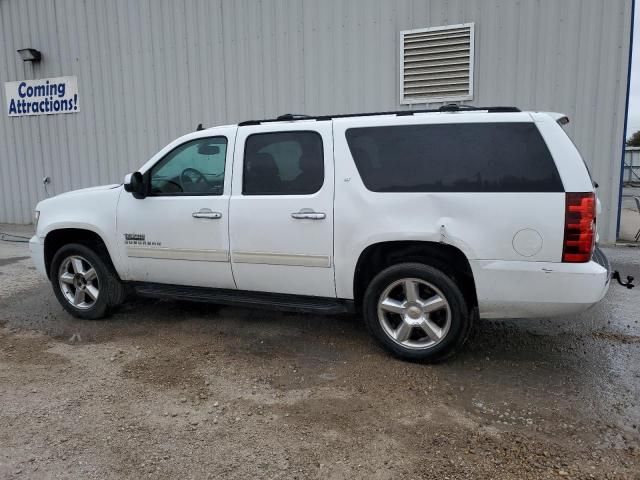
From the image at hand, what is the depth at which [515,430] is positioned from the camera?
3121mm

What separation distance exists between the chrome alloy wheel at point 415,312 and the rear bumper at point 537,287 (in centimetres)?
30

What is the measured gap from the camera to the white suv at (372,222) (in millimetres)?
3604

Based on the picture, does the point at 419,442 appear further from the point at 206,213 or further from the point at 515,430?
the point at 206,213

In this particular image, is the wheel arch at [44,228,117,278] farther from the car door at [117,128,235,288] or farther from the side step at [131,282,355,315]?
the side step at [131,282,355,315]

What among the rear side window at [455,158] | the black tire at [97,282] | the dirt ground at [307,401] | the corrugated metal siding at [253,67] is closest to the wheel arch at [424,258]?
the rear side window at [455,158]

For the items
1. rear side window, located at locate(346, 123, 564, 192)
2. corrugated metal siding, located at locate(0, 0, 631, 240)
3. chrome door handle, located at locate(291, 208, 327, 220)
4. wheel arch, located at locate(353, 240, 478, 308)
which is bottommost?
wheel arch, located at locate(353, 240, 478, 308)

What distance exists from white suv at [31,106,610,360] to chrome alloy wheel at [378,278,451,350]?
0.01m

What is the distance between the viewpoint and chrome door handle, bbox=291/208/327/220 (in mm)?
4141

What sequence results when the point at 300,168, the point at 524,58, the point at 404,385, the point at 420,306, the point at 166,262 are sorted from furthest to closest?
the point at 524,58
the point at 166,262
the point at 300,168
the point at 420,306
the point at 404,385

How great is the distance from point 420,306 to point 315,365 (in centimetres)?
92

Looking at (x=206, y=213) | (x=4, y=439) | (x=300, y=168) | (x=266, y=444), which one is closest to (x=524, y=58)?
(x=300, y=168)

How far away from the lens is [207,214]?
4551 millimetres

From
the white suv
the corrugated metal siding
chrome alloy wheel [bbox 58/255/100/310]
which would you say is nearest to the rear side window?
the white suv

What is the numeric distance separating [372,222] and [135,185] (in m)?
2.21
